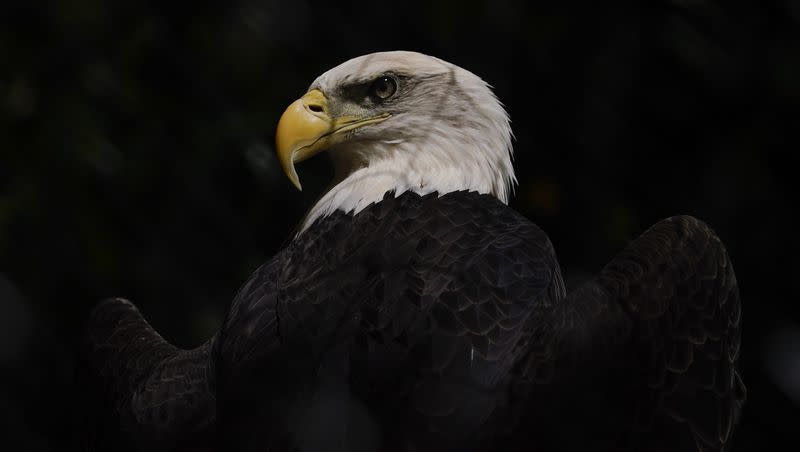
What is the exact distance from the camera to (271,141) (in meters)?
2.52

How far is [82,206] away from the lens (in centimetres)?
245

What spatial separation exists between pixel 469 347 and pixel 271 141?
1.07 m

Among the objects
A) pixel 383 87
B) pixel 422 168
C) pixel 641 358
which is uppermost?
pixel 383 87

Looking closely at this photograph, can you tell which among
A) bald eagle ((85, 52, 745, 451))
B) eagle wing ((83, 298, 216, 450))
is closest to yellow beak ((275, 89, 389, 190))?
bald eagle ((85, 52, 745, 451))

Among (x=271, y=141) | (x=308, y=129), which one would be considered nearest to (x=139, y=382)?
(x=308, y=129)

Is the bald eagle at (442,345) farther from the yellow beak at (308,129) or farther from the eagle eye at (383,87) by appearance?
the eagle eye at (383,87)

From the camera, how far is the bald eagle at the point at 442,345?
1.55 meters

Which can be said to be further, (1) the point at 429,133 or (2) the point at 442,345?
(1) the point at 429,133

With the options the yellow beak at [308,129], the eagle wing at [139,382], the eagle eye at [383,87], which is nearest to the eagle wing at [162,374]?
the eagle wing at [139,382]

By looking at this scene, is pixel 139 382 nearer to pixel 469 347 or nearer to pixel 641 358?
pixel 469 347

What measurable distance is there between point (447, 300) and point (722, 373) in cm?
40

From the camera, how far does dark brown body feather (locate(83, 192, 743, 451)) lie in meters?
1.54

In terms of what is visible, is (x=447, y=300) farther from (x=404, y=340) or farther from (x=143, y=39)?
(x=143, y=39)

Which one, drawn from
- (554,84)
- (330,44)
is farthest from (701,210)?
(330,44)
